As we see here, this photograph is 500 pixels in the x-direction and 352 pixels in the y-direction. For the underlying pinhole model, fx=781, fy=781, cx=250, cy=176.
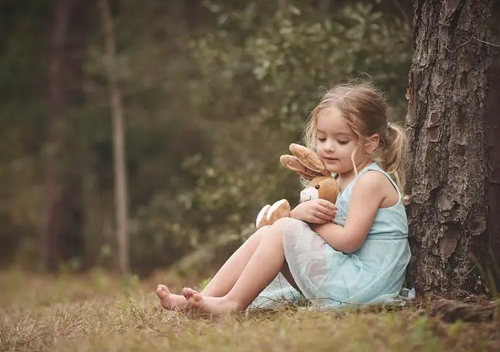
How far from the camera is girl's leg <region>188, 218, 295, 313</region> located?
151 inches

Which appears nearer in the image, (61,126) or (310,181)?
(310,181)

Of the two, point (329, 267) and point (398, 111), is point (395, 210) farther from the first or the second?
point (398, 111)

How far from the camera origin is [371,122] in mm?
4031

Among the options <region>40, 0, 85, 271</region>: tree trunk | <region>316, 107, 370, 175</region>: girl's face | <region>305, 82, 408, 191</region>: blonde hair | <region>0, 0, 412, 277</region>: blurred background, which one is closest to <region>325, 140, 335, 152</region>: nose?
<region>316, 107, 370, 175</region>: girl's face

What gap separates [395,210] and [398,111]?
187 centimetres

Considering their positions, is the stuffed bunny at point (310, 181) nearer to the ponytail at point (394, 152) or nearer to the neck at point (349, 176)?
the neck at point (349, 176)

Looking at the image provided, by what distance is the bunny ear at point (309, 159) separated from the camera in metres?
3.98

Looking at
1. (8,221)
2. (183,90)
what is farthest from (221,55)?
(8,221)

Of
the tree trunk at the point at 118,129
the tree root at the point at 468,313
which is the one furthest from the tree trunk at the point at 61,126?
the tree root at the point at 468,313

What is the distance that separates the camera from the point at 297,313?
3.73 m

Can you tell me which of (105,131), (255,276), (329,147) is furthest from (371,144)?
(105,131)

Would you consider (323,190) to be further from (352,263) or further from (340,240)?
(352,263)

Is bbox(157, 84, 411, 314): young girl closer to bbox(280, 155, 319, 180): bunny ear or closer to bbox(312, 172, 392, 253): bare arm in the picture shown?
bbox(312, 172, 392, 253): bare arm

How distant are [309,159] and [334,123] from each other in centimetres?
22
